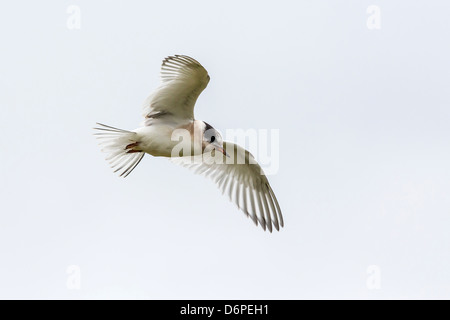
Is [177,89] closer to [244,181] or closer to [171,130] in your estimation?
[171,130]

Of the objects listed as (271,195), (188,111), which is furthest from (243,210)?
(188,111)

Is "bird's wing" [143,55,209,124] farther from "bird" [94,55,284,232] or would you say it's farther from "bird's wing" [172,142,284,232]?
"bird's wing" [172,142,284,232]

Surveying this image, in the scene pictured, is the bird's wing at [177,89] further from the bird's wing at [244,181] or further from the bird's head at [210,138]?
the bird's wing at [244,181]

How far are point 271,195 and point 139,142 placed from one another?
229 centimetres

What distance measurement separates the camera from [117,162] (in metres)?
9.91

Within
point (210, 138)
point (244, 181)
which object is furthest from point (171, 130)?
point (244, 181)

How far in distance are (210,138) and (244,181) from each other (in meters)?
1.68

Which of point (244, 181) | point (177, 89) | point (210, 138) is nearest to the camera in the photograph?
point (177, 89)

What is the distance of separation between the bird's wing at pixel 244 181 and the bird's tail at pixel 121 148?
1.04m

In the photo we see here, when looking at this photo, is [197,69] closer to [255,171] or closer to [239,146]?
[239,146]

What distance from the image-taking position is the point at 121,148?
9.74 meters

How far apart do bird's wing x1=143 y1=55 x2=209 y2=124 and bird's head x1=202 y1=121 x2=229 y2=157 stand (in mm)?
289

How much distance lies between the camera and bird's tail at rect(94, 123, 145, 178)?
376 inches

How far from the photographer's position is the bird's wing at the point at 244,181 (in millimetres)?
10773
